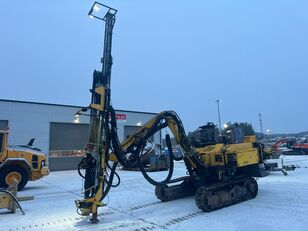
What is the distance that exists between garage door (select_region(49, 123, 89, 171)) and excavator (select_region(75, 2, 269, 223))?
16.8 meters

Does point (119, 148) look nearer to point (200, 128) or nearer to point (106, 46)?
point (106, 46)

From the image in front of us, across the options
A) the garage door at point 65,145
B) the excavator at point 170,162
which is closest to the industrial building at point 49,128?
the garage door at point 65,145

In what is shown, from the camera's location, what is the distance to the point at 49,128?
23.9 meters

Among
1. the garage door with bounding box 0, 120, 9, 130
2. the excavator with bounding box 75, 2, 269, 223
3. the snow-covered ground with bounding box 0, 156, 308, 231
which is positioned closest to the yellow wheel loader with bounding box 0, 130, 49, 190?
the snow-covered ground with bounding box 0, 156, 308, 231

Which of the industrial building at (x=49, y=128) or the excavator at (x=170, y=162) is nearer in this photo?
the excavator at (x=170, y=162)

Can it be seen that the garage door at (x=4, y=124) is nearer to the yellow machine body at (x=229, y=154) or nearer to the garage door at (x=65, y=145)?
the garage door at (x=65, y=145)

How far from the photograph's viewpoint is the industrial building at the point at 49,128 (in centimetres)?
2242

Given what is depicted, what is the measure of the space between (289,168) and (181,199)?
397 inches

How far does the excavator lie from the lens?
7.01m

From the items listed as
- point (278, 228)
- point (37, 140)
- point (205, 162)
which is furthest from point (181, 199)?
point (37, 140)

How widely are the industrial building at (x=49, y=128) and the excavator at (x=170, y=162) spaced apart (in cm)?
1695

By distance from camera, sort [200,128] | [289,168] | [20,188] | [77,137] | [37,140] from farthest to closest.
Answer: [77,137]
[37,140]
[289,168]
[20,188]
[200,128]

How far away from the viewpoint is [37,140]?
2312 cm

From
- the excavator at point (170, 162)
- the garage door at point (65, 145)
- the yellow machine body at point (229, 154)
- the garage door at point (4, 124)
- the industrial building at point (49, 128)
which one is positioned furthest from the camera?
the garage door at point (65, 145)
